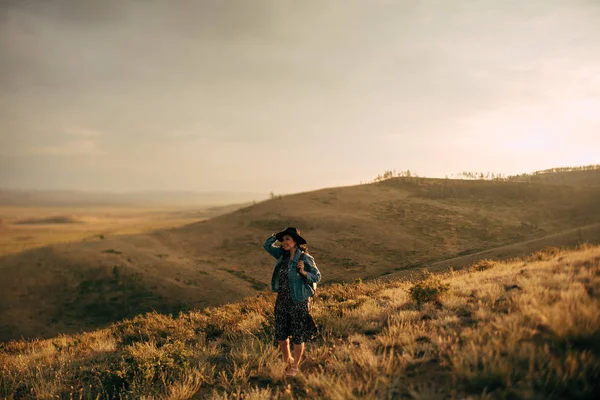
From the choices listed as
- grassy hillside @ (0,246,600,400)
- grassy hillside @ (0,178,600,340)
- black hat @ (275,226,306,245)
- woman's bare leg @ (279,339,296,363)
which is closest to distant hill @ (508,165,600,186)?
A: grassy hillside @ (0,178,600,340)

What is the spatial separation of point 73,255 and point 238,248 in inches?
520

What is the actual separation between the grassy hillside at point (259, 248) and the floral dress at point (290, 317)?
53.5 feet

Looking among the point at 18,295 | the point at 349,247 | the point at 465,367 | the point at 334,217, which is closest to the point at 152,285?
→ the point at 18,295

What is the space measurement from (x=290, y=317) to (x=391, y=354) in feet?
5.80

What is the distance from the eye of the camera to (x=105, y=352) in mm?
8391

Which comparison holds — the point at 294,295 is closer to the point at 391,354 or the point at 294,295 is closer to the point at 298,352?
the point at 298,352

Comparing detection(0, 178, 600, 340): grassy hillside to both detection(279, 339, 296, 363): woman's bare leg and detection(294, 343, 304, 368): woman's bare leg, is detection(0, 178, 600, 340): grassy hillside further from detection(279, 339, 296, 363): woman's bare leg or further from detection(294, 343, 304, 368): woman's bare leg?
detection(294, 343, 304, 368): woman's bare leg

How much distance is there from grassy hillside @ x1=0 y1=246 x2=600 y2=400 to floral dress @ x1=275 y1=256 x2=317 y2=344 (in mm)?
558

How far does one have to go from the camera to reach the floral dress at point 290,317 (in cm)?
580

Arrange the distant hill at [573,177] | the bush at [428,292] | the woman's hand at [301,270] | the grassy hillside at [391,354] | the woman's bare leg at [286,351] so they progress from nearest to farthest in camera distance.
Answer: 1. the grassy hillside at [391,354]
2. the woman's hand at [301,270]
3. the woman's bare leg at [286,351]
4. the bush at [428,292]
5. the distant hill at [573,177]

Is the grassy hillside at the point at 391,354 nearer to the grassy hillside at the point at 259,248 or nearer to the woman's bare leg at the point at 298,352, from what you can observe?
the woman's bare leg at the point at 298,352

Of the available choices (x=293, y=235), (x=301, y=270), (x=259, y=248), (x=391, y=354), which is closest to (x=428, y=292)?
(x=391, y=354)

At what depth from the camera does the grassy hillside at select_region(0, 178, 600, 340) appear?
2244cm

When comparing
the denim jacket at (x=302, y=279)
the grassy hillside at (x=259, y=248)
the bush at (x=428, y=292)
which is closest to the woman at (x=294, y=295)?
the denim jacket at (x=302, y=279)
